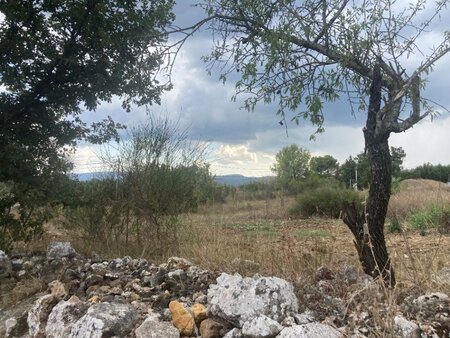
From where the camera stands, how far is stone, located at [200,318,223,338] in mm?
2873

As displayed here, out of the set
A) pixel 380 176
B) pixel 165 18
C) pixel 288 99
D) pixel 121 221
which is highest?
pixel 165 18

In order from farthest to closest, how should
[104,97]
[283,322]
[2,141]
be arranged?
[104,97] < [2,141] < [283,322]

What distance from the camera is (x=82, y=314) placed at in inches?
132

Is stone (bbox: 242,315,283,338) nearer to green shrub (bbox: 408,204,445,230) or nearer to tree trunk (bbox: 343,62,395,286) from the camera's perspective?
tree trunk (bbox: 343,62,395,286)

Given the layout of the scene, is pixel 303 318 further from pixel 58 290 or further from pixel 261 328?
pixel 58 290

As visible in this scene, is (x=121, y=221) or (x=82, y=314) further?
(x=121, y=221)

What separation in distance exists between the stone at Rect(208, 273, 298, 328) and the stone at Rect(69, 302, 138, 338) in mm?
525

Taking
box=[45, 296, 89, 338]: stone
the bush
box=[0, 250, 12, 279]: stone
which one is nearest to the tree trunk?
box=[45, 296, 89, 338]: stone

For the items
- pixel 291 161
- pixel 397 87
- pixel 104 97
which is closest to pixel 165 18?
pixel 104 97

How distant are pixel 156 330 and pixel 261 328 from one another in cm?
65

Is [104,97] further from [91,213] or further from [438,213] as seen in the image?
[438,213]

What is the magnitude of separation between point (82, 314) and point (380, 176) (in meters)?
2.56

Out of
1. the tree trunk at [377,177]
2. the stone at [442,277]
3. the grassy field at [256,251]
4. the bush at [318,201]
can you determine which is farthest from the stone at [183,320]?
the bush at [318,201]

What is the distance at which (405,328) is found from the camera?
2.63 meters
